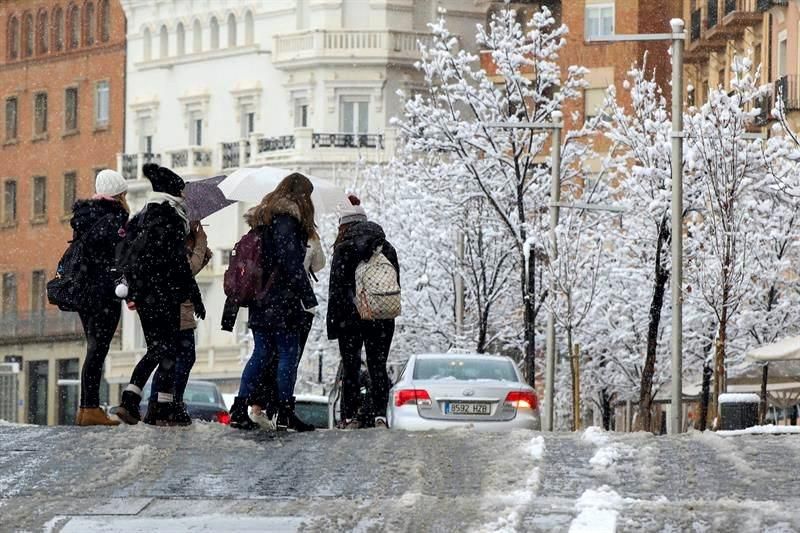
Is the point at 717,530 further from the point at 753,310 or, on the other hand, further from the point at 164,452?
the point at 753,310

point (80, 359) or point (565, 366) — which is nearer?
point (565, 366)

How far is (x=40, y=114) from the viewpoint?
356 feet

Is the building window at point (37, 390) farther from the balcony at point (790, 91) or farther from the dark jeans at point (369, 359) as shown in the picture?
the dark jeans at point (369, 359)

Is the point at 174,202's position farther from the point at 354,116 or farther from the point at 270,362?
the point at 354,116

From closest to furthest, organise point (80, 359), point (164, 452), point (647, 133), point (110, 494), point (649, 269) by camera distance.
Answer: point (110, 494) < point (164, 452) < point (647, 133) < point (649, 269) < point (80, 359)

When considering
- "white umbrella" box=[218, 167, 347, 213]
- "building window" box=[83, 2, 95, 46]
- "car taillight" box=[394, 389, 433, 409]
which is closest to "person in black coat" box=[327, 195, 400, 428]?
"white umbrella" box=[218, 167, 347, 213]

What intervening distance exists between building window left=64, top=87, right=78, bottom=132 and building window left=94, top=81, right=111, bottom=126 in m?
2.10

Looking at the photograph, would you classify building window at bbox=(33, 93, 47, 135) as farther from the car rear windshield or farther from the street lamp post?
the car rear windshield

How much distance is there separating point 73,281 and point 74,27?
280 feet

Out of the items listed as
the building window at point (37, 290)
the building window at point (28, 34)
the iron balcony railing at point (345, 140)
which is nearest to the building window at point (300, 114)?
the iron balcony railing at point (345, 140)

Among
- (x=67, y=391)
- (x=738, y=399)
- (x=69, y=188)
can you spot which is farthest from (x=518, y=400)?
(x=69, y=188)

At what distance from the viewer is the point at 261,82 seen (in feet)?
311

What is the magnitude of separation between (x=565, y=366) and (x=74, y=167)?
1620 inches

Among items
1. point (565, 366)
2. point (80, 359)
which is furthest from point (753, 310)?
point (80, 359)
